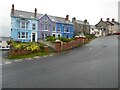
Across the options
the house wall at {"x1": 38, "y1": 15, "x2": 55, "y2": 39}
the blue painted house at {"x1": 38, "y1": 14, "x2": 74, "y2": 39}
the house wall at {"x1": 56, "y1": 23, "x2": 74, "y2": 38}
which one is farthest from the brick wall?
the house wall at {"x1": 56, "y1": 23, "x2": 74, "y2": 38}

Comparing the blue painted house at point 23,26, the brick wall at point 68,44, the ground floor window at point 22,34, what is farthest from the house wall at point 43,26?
the brick wall at point 68,44

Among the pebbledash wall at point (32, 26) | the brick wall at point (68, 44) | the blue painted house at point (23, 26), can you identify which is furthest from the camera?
the pebbledash wall at point (32, 26)

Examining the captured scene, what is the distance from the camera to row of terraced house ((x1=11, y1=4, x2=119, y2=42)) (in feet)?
149

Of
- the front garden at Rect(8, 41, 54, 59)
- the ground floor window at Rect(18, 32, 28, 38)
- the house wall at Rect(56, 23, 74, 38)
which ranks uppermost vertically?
the house wall at Rect(56, 23, 74, 38)

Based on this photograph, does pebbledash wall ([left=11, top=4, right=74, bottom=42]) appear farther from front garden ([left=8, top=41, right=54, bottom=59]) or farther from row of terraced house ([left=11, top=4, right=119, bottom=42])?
front garden ([left=8, top=41, right=54, bottom=59])

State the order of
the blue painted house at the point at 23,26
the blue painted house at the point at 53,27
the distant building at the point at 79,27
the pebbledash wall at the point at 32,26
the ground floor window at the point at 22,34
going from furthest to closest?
the distant building at the point at 79,27
the blue painted house at the point at 53,27
the ground floor window at the point at 22,34
the pebbledash wall at the point at 32,26
the blue painted house at the point at 23,26

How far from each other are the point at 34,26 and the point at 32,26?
2.02ft

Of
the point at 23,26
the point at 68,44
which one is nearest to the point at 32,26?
the point at 23,26

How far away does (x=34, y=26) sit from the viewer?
49.4 metres

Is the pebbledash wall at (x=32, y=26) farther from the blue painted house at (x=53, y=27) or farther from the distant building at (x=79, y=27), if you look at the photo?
the distant building at (x=79, y=27)

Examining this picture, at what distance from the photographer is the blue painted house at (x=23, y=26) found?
45.2 meters

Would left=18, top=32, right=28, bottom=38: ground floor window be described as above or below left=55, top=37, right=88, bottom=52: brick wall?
above

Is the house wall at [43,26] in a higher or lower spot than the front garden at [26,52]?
higher

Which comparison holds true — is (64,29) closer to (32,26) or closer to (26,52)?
(32,26)
